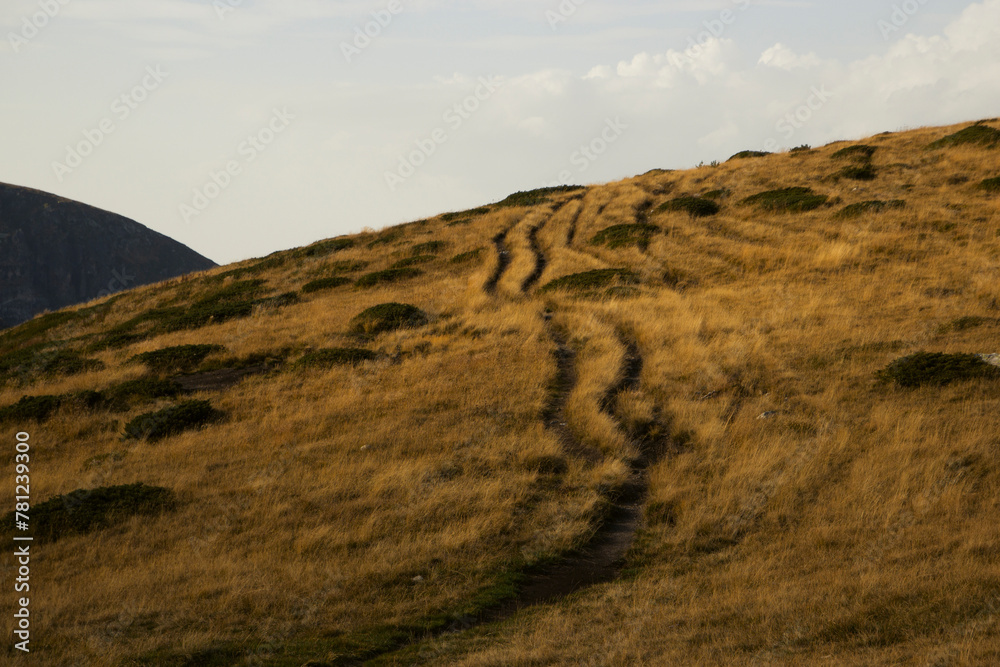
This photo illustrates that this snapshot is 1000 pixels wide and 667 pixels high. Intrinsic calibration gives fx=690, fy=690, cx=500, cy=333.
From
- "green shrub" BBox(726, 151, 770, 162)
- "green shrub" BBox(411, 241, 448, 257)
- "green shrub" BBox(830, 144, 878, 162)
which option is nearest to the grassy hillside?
"green shrub" BBox(411, 241, 448, 257)

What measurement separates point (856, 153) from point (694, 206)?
10402 millimetres

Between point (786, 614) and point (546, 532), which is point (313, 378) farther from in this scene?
point (786, 614)

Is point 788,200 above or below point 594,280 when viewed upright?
above

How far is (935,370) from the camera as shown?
13.2 meters

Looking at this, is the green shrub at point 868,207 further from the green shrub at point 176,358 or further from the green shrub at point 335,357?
the green shrub at point 176,358

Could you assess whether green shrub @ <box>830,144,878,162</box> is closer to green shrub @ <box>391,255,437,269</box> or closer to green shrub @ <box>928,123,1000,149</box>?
green shrub @ <box>928,123,1000,149</box>

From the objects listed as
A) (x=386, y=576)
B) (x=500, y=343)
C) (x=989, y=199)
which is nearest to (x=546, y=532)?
(x=386, y=576)

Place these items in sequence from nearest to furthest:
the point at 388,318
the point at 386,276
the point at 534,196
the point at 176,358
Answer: the point at 176,358 → the point at 388,318 → the point at 386,276 → the point at 534,196

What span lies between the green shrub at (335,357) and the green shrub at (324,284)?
1134 centimetres

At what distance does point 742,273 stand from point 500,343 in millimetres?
9557

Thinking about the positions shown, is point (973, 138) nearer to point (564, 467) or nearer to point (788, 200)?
point (788, 200)

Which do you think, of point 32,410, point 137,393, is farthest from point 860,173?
point 32,410

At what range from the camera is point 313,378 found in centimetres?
1838

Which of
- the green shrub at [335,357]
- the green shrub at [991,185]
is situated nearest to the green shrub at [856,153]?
the green shrub at [991,185]
